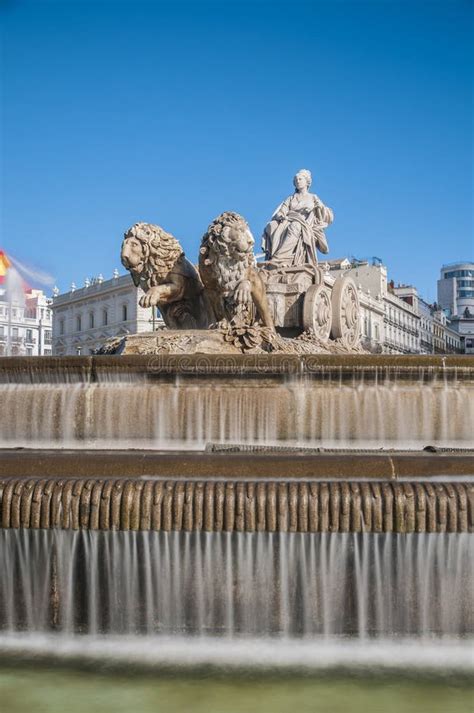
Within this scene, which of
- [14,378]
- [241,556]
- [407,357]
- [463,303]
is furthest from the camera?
[463,303]

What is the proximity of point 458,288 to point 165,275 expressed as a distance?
17847cm

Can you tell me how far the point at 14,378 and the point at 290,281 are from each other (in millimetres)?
6315

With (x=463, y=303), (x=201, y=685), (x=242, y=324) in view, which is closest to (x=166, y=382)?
(x=242, y=324)

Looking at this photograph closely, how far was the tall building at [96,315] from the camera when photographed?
87.1 m

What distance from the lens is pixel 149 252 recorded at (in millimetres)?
11250

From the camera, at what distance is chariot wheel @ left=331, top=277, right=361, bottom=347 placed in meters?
14.1

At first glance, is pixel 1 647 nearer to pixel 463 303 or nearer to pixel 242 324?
pixel 242 324

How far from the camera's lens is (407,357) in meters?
8.38

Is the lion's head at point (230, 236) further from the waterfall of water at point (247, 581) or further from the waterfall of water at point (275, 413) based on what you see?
the waterfall of water at point (247, 581)

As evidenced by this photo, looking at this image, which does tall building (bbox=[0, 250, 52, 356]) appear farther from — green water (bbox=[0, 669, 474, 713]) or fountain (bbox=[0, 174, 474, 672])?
green water (bbox=[0, 669, 474, 713])

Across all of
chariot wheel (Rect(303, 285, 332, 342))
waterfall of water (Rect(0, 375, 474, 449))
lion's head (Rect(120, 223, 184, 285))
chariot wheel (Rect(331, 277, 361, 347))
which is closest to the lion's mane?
lion's head (Rect(120, 223, 184, 285))

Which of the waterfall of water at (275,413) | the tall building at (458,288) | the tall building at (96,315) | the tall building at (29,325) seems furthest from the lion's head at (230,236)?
the tall building at (458,288)

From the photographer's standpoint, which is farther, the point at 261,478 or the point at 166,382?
the point at 166,382

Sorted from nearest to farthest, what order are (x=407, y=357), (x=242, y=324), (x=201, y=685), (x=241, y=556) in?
(x=201, y=685) < (x=241, y=556) < (x=407, y=357) < (x=242, y=324)
